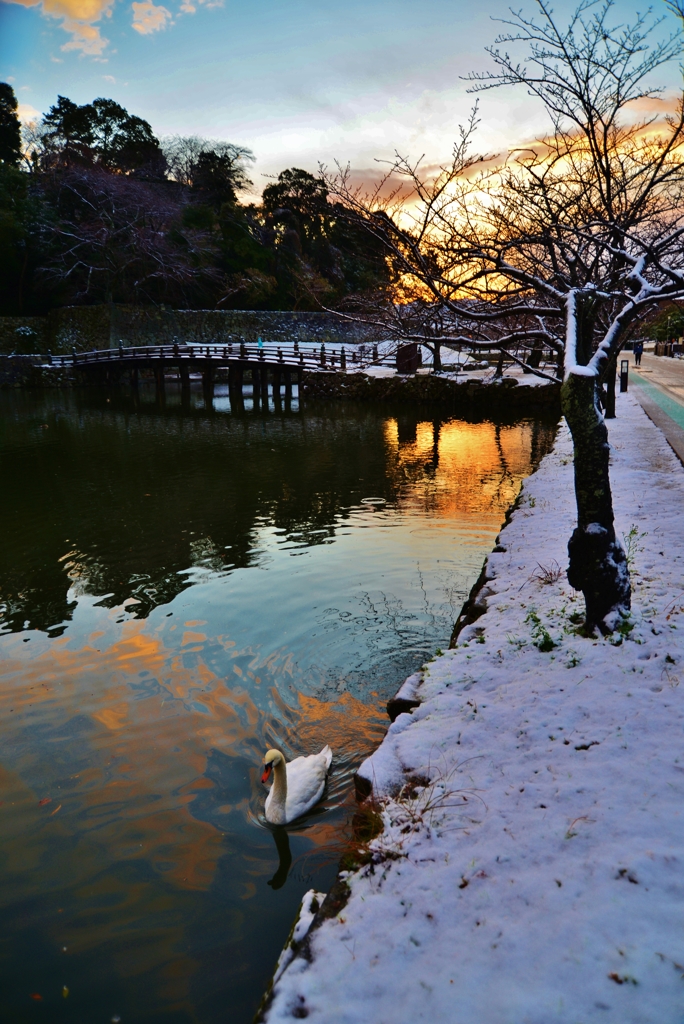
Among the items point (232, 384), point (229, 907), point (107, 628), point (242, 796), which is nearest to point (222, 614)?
point (107, 628)

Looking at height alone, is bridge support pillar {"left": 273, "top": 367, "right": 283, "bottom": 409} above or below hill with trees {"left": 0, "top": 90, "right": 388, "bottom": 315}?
below

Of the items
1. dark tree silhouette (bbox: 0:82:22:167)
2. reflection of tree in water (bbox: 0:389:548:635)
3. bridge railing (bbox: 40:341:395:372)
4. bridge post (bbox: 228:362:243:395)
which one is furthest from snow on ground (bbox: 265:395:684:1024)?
dark tree silhouette (bbox: 0:82:22:167)

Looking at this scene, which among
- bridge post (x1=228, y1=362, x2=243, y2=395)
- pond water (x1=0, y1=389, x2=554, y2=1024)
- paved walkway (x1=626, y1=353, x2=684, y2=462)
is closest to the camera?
pond water (x1=0, y1=389, x2=554, y2=1024)

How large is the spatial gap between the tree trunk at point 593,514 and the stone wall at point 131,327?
38.6m

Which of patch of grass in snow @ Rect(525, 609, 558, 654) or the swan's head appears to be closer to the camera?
the swan's head

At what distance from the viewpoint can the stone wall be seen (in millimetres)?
43531

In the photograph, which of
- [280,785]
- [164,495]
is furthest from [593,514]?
[164,495]

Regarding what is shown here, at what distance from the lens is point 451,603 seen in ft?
26.0

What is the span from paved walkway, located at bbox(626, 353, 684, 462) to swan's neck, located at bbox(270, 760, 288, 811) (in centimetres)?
1031

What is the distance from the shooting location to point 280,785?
14.7ft

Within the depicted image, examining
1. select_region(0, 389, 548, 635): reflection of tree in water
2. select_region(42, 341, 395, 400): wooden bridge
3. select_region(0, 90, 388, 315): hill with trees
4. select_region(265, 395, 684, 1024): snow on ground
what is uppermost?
select_region(0, 90, 388, 315): hill with trees

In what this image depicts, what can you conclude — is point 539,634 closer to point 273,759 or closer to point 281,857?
point 273,759

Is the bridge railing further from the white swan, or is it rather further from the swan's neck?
the swan's neck

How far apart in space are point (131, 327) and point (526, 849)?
47840 millimetres
